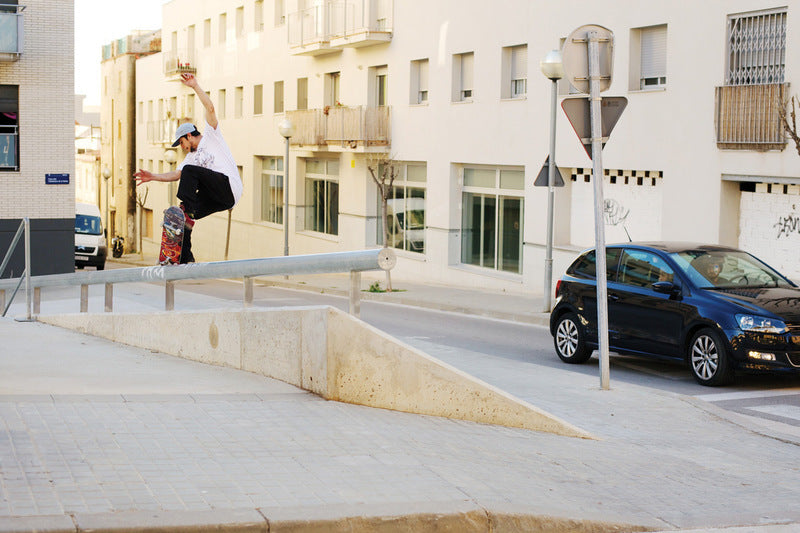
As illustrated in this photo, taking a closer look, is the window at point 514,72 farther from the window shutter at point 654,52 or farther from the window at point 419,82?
the window shutter at point 654,52

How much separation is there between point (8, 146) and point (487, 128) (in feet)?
43.7

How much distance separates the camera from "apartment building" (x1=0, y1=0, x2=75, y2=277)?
99.0 ft

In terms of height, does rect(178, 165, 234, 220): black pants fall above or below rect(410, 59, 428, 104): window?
below

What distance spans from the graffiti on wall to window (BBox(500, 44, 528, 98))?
9670 mm

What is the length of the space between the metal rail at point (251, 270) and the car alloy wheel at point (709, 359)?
5.91 m

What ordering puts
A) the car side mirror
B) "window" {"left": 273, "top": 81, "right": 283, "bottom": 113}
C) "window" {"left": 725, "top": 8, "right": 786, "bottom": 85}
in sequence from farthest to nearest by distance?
"window" {"left": 273, "top": 81, "right": 283, "bottom": 113}, "window" {"left": 725, "top": 8, "right": 786, "bottom": 85}, the car side mirror

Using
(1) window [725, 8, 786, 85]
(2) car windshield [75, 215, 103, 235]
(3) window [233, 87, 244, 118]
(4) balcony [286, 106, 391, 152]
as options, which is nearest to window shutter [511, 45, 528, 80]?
(4) balcony [286, 106, 391, 152]

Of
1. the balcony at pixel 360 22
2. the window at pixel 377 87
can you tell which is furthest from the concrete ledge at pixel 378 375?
the window at pixel 377 87

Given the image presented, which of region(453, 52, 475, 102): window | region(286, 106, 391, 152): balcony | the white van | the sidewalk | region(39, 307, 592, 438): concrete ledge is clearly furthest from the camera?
the white van

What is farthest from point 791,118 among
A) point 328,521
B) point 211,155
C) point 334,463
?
point 328,521

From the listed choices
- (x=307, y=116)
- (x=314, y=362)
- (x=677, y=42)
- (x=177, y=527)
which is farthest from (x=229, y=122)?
(x=177, y=527)

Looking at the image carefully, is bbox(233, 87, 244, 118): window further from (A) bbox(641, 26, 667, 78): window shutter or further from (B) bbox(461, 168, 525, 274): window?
(A) bbox(641, 26, 667, 78): window shutter

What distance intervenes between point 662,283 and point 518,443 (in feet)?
20.9

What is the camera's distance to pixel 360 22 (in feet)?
120
